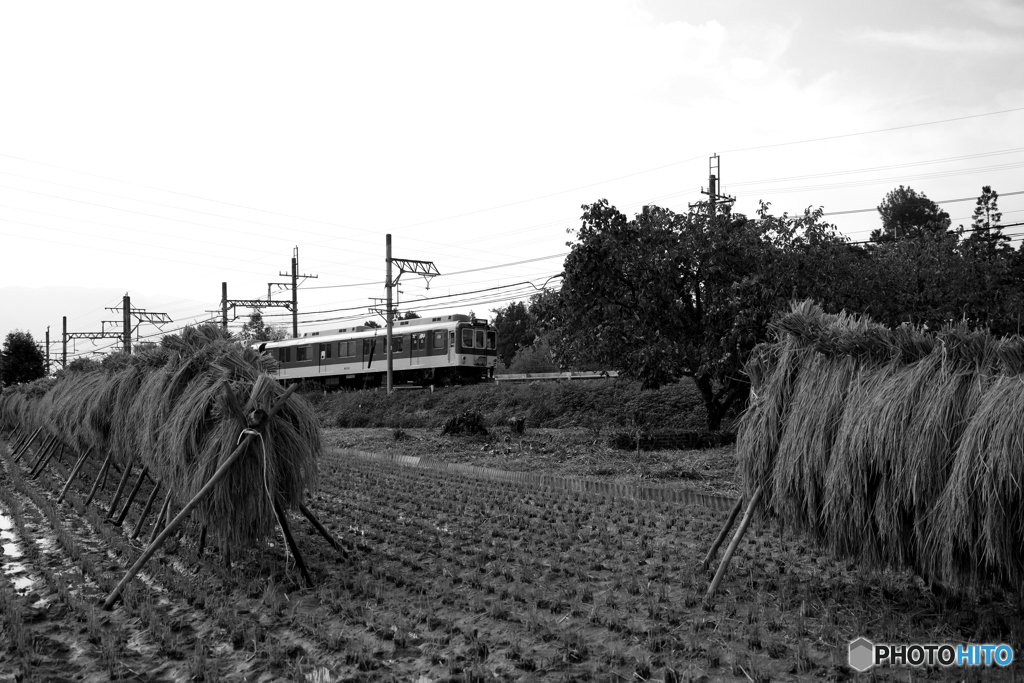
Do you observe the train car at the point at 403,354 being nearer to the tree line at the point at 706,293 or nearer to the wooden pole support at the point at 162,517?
the tree line at the point at 706,293

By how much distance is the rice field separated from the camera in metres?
4.70

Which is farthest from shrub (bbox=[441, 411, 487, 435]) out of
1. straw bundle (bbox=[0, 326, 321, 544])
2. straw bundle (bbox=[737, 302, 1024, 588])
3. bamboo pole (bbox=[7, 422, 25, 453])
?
straw bundle (bbox=[737, 302, 1024, 588])

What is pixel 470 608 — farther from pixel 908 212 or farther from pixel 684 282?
pixel 908 212

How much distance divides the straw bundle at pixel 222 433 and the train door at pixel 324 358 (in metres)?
30.3

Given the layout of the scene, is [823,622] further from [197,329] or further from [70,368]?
[70,368]

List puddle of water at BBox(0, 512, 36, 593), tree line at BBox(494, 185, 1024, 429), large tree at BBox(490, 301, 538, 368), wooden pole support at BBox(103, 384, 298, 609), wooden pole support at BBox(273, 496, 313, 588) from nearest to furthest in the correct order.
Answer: wooden pole support at BBox(103, 384, 298, 609) → wooden pole support at BBox(273, 496, 313, 588) → puddle of water at BBox(0, 512, 36, 593) → tree line at BBox(494, 185, 1024, 429) → large tree at BBox(490, 301, 538, 368)

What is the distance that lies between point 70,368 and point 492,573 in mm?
13990

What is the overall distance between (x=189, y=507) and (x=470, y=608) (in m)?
2.46

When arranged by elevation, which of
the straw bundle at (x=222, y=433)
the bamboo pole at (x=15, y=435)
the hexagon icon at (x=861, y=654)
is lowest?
the bamboo pole at (x=15, y=435)

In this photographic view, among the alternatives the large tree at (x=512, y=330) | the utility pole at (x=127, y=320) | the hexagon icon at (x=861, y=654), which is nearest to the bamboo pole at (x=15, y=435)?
the utility pole at (x=127, y=320)

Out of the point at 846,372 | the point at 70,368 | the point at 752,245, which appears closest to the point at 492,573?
the point at 846,372

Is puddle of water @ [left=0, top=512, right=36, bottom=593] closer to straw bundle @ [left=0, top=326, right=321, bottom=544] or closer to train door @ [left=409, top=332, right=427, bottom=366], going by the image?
straw bundle @ [left=0, top=326, right=321, bottom=544]

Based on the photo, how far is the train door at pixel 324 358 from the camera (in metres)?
39.2

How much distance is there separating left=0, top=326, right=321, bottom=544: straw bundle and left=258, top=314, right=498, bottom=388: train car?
21613 millimetres
